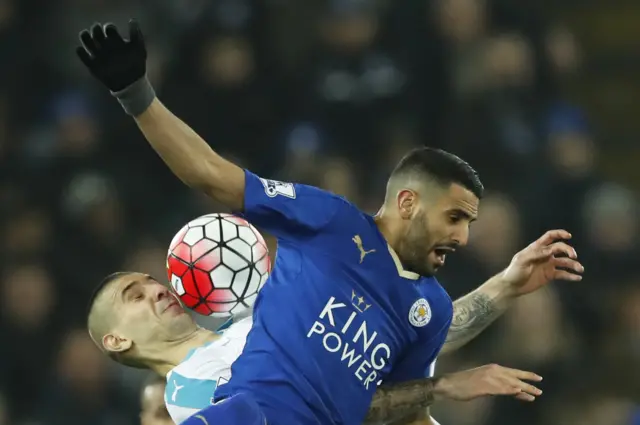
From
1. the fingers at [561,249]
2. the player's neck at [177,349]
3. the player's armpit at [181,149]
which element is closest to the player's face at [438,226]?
the fingers at [561,249]

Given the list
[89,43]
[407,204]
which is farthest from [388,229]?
[89,43]

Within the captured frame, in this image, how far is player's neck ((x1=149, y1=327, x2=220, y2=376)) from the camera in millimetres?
4727

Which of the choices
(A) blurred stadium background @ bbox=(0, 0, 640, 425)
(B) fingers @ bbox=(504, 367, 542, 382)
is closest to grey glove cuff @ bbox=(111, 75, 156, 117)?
(B) fingers @ bbox=(504, 367, 542, 382)

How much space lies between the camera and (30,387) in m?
7.27

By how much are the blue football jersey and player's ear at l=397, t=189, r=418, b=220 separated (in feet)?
0.36

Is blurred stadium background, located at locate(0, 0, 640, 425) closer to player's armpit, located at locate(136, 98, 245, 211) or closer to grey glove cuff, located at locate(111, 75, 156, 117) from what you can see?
player's armpit, located at locate(136, 98, 245, 211)

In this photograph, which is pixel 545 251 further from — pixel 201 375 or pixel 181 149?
pixel 181 149

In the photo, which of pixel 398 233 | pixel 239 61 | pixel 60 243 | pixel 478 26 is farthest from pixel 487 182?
pixel 398 233

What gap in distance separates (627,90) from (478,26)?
1.40 m

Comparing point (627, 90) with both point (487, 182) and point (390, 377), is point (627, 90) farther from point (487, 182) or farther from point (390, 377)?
point (390, 377)

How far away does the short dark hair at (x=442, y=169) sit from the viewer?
4.28m

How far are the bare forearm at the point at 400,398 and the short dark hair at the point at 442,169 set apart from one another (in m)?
0.79

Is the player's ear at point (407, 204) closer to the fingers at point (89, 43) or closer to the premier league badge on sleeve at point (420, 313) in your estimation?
the premier league badge on sleeve at point (420, 313)

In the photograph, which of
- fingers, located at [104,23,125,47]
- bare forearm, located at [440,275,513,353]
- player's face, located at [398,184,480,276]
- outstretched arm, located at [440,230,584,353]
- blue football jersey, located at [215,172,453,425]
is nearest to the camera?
fingers, located at [104,23,125,47]
